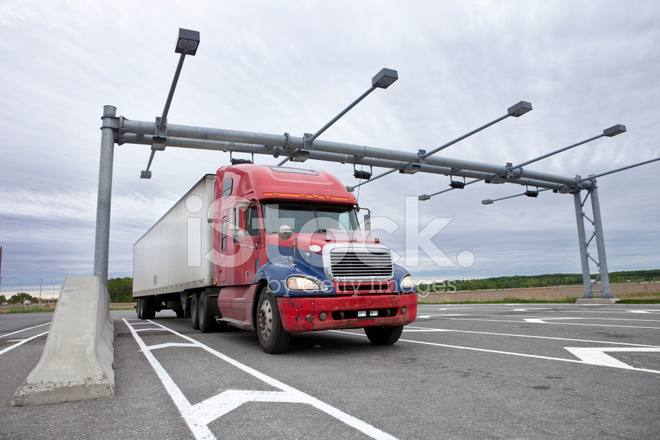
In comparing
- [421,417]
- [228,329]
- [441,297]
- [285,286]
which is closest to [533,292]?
[441,297]

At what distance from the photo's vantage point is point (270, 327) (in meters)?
7.55

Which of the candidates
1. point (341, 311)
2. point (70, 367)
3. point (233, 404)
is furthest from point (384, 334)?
point (70, 367)

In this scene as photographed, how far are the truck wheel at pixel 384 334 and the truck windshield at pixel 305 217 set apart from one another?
77.5 inches

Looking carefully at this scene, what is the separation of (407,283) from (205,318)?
6.01 metres

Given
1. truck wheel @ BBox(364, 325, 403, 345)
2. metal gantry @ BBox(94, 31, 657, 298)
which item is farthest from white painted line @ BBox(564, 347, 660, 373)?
metal gantry @ BBox(94, 31, 657, 298)

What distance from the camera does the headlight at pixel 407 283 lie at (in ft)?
26.3

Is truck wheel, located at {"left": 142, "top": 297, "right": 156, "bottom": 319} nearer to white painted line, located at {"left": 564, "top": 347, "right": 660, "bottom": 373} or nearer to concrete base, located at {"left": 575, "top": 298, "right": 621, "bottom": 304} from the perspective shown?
white painted line, located at {"left": 564, "top": 347, "right": 660, "bottom": 373}

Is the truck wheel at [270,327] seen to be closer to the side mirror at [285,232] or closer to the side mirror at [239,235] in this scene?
the side mirror at [285,232]

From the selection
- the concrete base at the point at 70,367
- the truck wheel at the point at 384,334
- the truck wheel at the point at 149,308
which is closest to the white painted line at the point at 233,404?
the concrete base at the point at 70,367

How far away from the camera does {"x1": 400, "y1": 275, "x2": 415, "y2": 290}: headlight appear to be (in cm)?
801

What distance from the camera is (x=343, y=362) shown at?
22.0 ft

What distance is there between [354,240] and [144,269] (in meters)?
15.5

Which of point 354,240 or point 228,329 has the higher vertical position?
point 354,240

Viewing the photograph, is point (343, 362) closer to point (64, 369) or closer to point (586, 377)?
point (586, 377)
